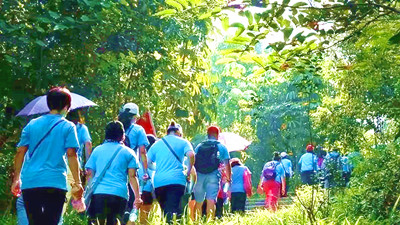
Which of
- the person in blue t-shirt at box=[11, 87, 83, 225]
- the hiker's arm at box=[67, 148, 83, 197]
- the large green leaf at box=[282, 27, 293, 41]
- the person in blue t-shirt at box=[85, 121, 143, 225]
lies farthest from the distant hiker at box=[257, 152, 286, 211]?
the large green leaf at box=[282, 27, 293, 41]

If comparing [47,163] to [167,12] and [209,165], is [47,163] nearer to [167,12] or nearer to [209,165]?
[167,12]

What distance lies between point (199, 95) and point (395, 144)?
10.4 m

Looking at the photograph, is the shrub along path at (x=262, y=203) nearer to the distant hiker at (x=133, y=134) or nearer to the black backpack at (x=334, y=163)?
the black backpack at (x=334, y=163)

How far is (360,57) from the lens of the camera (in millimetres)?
10578

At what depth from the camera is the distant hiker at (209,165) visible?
13250mm

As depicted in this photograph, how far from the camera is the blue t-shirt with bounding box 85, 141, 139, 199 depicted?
28.6 ft

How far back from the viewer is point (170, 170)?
36.7 feet

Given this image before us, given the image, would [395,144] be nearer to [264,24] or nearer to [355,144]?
[355,144]

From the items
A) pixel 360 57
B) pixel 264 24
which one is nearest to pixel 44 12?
pixel 360 57

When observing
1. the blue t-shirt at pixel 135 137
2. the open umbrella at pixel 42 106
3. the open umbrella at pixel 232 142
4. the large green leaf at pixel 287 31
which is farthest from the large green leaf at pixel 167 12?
the open umbrella at pixel 232 142

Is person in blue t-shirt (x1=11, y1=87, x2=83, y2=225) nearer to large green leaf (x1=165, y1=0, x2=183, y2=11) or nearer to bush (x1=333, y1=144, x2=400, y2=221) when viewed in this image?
large green leaf (x1=165, y1=0, x2=183, y2=11)

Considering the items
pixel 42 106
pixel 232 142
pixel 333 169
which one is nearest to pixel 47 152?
pixel 42 106

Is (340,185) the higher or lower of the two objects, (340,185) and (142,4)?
the lower

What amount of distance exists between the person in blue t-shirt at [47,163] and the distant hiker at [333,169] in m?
7.69
